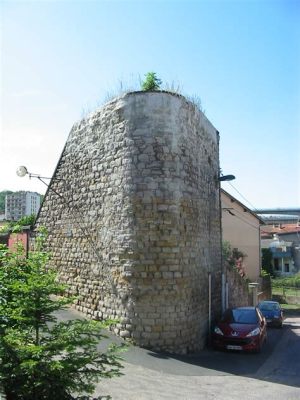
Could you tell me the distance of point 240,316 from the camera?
42.0 feet

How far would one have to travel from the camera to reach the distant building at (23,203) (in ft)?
129

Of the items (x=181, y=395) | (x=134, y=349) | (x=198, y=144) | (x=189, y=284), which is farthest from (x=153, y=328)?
(x=198, y=144)

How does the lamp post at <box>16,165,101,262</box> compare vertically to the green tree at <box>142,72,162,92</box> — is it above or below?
below

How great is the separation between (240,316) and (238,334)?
1.17 meters

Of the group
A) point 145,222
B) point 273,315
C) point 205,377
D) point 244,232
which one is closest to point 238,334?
point 205,377

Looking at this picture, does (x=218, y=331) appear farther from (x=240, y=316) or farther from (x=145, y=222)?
(x=145, y=222)

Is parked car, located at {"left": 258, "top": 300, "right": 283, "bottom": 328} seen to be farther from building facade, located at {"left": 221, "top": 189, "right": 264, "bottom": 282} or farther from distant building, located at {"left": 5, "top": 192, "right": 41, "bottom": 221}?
distant building, located at {"left": 5, "top": 192, "right": 41, "bottom": 221}

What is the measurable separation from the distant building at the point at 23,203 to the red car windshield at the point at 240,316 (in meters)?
27.5

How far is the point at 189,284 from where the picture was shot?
11.0m

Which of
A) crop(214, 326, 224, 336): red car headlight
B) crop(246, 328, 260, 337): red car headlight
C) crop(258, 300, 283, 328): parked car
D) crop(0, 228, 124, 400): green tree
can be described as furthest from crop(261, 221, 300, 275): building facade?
crop(0, 228, 124, 400): green tree

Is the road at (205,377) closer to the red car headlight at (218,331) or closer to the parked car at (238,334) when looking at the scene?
the parked car at (238,334)

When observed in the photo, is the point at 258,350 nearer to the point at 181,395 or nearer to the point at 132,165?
the point at 181,395

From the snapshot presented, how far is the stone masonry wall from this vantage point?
10.5 meters

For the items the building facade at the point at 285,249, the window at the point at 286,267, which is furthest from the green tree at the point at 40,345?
the window at the point at 286,267
